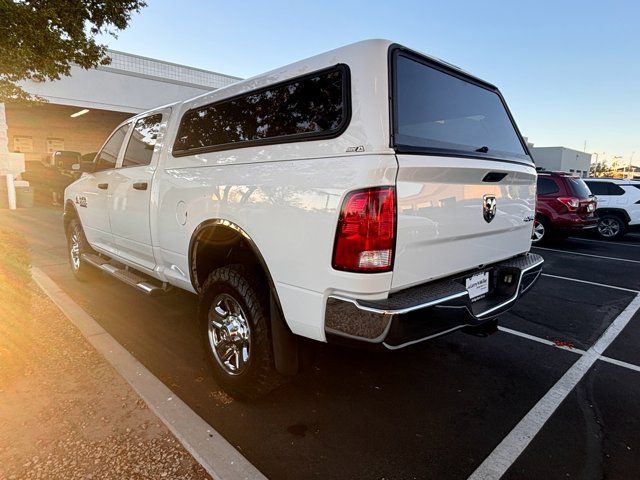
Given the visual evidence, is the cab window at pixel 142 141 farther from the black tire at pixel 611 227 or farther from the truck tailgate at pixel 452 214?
the black tire at pixel 611 227

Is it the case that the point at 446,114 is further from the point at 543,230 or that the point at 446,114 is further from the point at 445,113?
the point at 543,230

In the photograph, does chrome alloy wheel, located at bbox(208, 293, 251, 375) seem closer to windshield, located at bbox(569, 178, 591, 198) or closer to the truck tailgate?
the truck tailgate

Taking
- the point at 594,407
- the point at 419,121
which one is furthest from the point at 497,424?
the point at 419,121

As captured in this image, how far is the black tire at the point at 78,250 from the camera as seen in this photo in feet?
17.5

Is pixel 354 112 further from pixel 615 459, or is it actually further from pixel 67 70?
pixel 67 70

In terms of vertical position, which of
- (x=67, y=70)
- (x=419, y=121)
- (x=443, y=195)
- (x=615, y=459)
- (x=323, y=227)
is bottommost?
(x=615, y=459)

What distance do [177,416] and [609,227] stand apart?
13.8m

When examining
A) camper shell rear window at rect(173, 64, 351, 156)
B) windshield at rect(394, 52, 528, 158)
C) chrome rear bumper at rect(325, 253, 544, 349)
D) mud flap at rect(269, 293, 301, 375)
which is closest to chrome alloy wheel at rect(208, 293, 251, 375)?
mud flap at rect(269, 293, 301, 375)

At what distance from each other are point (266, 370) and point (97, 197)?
11.1ft

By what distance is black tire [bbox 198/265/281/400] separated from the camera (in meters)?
2.55

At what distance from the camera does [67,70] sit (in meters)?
9.10

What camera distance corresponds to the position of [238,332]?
2789 mm

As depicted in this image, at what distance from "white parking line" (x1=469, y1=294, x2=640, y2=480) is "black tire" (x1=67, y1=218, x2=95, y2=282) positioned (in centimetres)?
511

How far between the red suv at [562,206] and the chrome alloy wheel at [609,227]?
317cm
